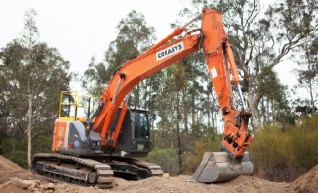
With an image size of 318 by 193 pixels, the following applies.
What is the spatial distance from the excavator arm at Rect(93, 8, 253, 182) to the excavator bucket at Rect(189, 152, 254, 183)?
83 mm

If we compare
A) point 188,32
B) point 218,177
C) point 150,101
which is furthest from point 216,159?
point 150,101

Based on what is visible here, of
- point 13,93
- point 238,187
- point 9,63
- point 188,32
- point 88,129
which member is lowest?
point 238,187

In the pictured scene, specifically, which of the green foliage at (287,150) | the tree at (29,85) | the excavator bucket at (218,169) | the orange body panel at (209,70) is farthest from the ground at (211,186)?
the tree at (29,85)

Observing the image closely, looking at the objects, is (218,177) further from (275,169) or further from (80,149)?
(275,169)

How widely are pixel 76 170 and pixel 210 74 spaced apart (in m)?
4.73

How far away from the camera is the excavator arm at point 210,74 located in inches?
301

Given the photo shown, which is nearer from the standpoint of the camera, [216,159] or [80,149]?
[216,159]

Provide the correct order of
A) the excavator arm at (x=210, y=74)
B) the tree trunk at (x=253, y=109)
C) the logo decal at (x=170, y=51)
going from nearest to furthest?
the excavator arm at (x=210, y=74), the logo decal at (x=170, y=51), the tree trunk at (x=253, y=109)

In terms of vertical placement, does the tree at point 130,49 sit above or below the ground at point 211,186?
above

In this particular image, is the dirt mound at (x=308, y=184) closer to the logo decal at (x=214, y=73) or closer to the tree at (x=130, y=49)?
the logo decal at (x=214, y=73)

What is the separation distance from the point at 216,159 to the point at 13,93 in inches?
1045

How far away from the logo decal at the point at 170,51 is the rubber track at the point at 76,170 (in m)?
3.16

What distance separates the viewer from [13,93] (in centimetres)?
3092

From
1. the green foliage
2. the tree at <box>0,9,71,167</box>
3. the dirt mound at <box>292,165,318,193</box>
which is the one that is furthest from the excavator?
the tree at <box>0,9,71,167</box>
